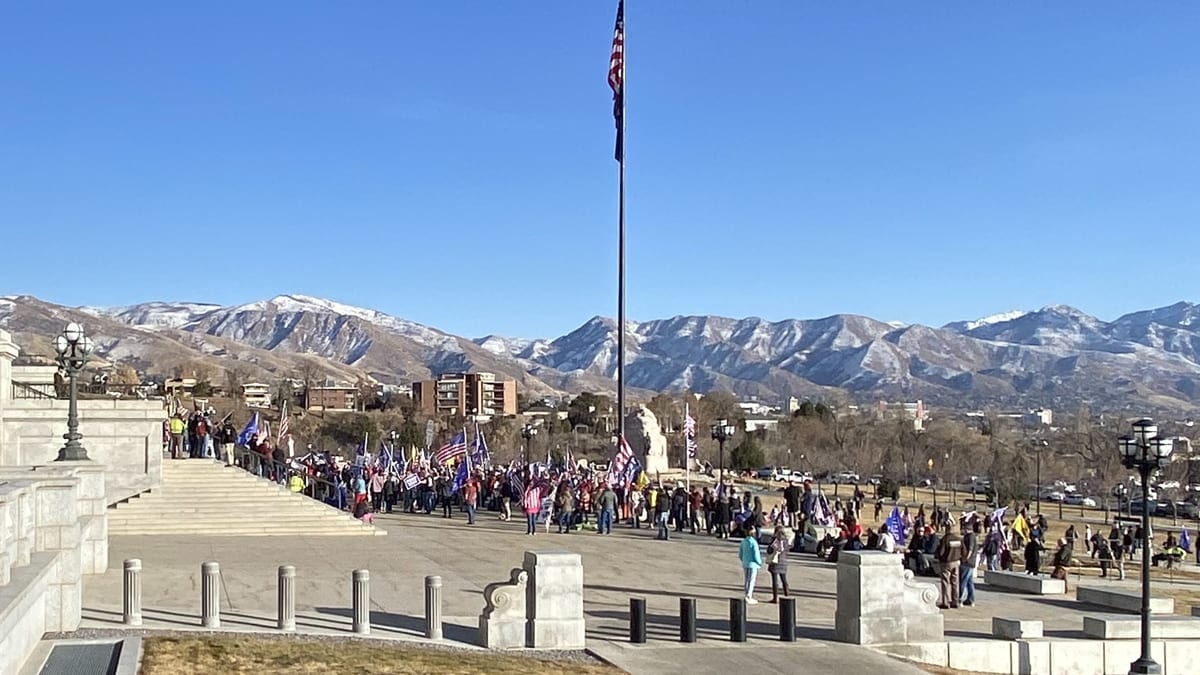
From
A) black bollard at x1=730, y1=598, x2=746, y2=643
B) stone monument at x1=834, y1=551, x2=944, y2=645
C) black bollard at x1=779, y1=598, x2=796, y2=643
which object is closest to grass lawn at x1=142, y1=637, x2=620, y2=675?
black bollard at x1=730, y1=598, x2=746, y2=643

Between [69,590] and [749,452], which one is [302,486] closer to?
[69,590]

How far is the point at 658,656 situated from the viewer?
1834 cm

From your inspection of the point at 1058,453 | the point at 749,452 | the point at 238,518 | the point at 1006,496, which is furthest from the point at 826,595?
the point at 1058,453

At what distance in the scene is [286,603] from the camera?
61.3 ft

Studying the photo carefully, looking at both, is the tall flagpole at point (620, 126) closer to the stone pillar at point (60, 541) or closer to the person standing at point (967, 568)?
the person standing at point (967, 568)

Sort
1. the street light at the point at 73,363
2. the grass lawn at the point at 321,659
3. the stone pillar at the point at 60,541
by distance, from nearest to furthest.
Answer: the grass lawn at the point at 321,659 → the stone pillar at the point at 60,541 → the street light at the point at 73,363

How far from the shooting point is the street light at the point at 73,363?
2795cm

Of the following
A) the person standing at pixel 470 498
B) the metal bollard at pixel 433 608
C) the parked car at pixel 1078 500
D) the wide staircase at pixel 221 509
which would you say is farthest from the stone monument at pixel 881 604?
the parked car at pixel 1078 500

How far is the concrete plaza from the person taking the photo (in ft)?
62.2

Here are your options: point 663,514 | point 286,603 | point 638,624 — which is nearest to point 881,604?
point 638,624

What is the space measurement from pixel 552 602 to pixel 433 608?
5.53 ft

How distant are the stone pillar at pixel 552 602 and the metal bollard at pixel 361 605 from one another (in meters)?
2.26

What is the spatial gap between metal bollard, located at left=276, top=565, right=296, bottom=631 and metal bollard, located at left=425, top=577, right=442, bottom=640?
1.83m

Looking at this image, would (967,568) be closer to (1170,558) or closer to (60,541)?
(60,541)
